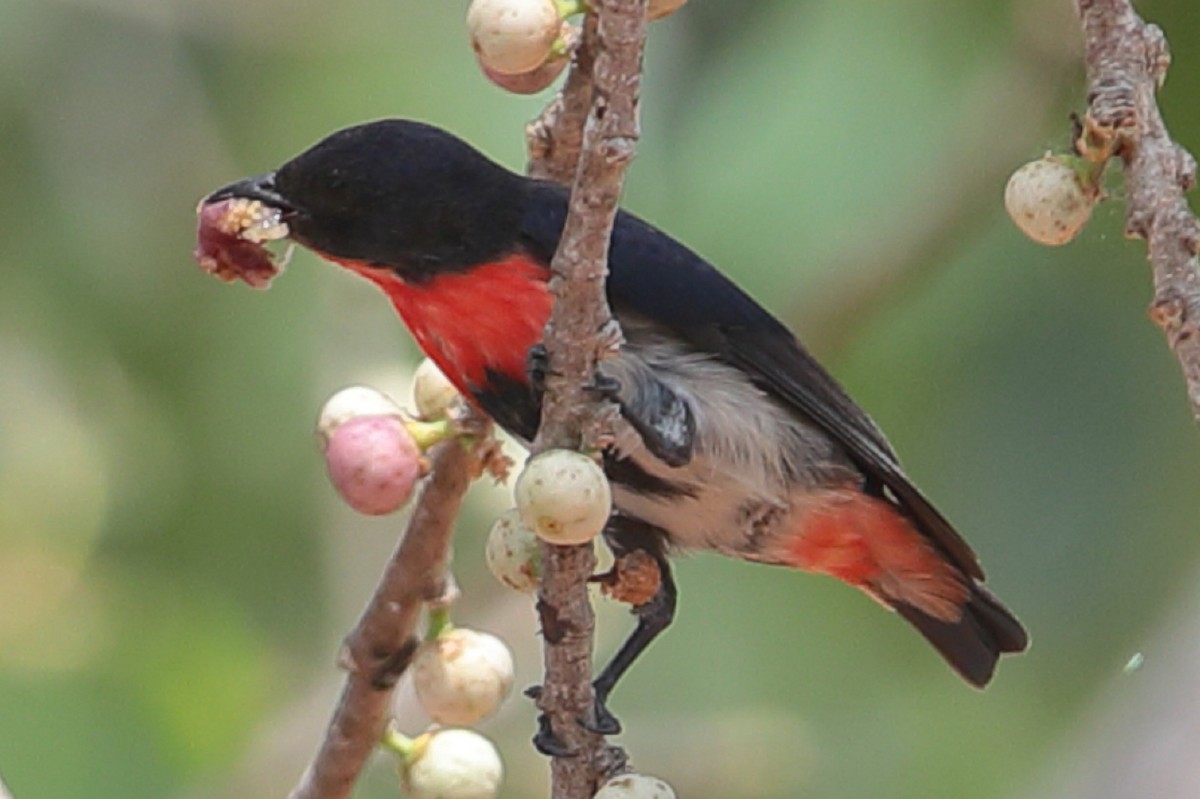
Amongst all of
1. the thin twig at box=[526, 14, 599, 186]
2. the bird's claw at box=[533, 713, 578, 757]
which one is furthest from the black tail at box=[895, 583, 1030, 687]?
the bird's claw at box=[533, 713, 578, 757]

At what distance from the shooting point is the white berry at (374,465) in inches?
86.7

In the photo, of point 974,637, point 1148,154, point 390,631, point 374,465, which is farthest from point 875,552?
point 1148,154

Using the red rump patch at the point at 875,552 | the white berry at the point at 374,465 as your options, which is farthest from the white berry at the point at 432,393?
the red rump patch at the point at 875,552

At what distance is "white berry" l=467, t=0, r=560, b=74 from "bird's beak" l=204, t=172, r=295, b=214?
729 mm

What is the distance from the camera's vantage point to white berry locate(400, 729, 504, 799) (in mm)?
2297

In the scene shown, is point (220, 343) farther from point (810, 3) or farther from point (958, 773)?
point (958, 773)

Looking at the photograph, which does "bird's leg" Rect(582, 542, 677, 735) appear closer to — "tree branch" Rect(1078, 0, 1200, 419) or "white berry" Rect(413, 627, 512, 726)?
"white berry" Rect(413, 627, 512, 726)

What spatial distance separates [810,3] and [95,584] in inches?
72.6

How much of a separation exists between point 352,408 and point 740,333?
2.81 ft

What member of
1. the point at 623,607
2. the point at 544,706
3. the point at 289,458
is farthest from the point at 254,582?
the point at 544,706

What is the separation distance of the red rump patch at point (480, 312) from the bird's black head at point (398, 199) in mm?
24

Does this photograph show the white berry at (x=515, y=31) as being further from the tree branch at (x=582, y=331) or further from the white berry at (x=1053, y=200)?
the white berry at (x=1053, y=200)

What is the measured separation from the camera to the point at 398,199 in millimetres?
2795

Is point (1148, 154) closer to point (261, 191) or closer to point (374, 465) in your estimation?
point (374, 465)
